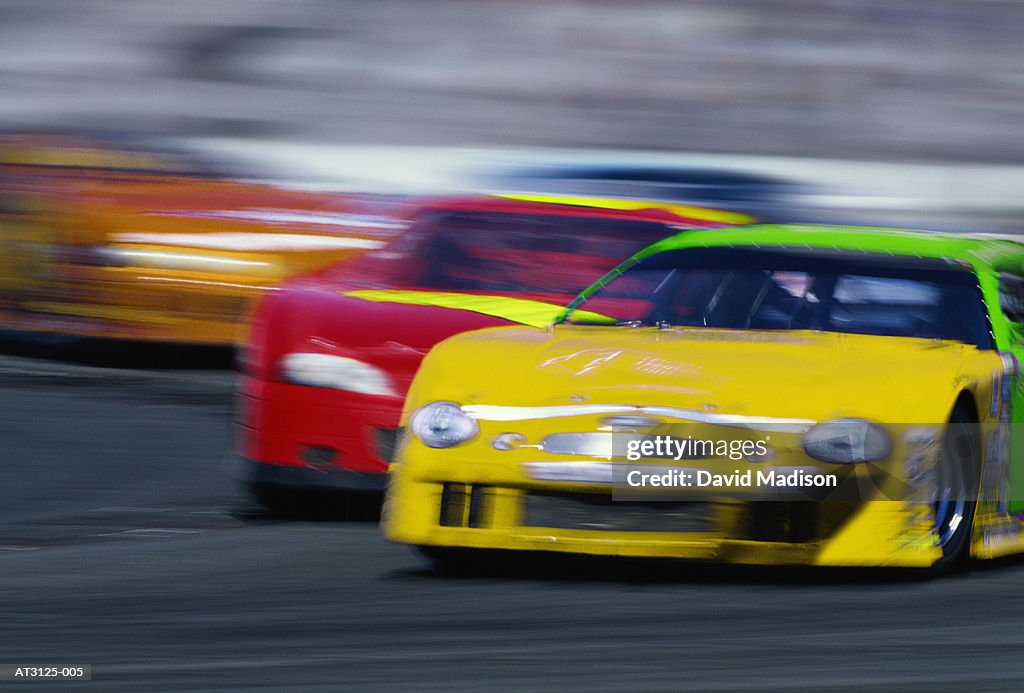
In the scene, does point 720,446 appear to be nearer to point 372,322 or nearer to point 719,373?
point 719,373

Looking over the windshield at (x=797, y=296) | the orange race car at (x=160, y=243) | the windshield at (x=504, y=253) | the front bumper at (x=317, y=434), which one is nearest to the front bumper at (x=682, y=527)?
the windshield at (x=797, y=296)

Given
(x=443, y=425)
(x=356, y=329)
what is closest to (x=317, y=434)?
(x=356, y=329)

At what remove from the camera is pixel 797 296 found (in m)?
6.34

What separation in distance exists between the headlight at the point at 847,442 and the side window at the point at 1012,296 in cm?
123

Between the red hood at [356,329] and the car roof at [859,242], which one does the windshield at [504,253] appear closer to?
the red hood at [356,329]

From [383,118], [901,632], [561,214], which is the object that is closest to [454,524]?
[901,632]

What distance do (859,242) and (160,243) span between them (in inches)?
234

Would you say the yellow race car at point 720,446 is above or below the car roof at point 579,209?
below

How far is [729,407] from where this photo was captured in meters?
5.23

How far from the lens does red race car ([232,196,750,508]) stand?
271 inches

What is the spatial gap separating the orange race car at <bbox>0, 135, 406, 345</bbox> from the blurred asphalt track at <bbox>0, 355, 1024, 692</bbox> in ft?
14.1

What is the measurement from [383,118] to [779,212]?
19.2 feet

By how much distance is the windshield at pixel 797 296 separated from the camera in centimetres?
611

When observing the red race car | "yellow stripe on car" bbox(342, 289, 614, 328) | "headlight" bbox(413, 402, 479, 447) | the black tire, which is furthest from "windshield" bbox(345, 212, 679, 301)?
the black tire
